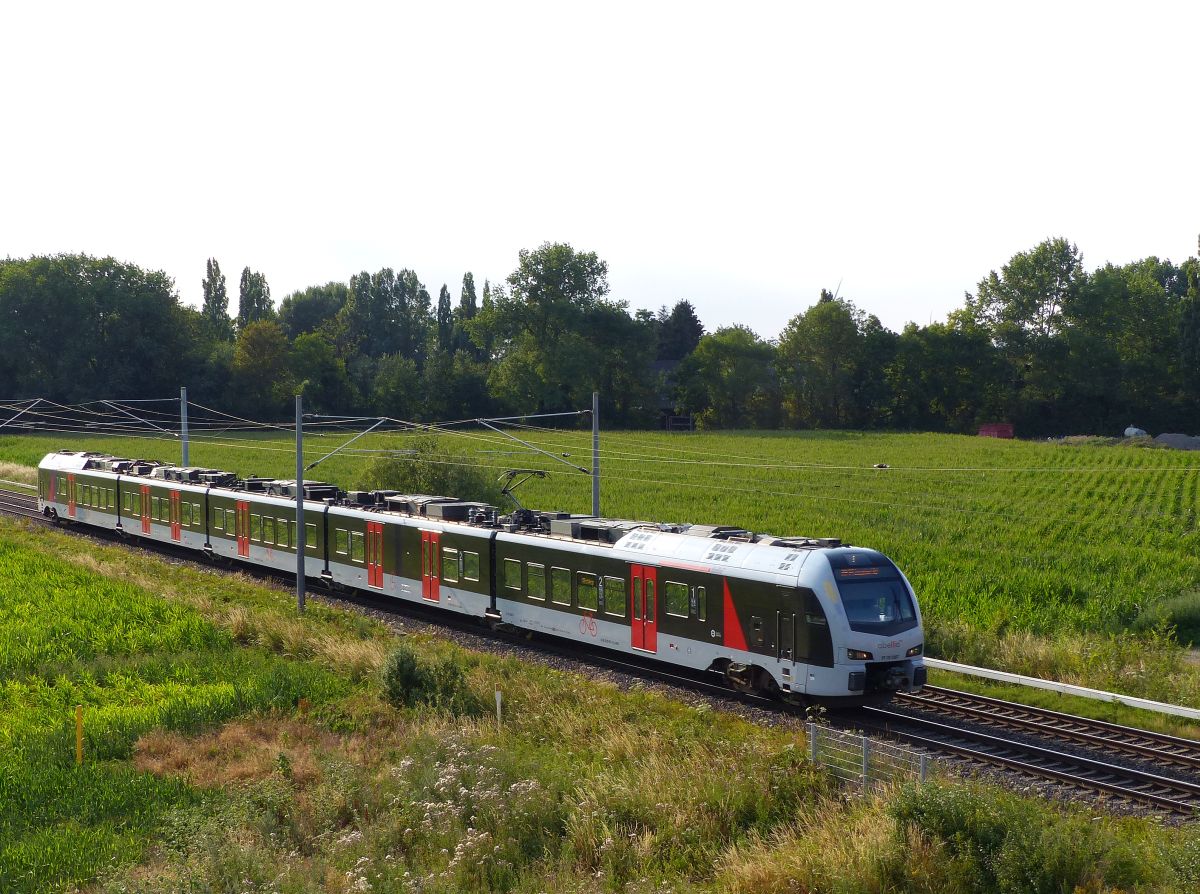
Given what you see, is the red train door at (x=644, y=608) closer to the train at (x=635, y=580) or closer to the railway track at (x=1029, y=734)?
the train at (x=635, y=580)

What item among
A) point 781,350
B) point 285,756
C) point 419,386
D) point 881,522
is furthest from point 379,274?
point 285,756

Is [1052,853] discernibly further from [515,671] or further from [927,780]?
[515,671]

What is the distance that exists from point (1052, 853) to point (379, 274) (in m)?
136

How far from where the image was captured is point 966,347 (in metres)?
102

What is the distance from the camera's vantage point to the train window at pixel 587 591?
878 inches

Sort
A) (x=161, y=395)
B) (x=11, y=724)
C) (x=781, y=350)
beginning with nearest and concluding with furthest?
1. (x=11, y=724)
2. (x=161, y=395)
3. (x=781, y=350)

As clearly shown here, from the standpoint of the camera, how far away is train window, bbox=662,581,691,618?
2009 cm

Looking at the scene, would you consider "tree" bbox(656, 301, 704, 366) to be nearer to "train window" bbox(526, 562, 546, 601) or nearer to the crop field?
the crop field

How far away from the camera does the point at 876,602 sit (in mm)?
18188

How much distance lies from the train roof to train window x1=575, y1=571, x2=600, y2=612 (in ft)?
2.50

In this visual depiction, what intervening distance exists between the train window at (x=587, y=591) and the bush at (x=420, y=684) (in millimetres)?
3487

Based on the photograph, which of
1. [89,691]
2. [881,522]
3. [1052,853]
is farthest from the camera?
[881,522]

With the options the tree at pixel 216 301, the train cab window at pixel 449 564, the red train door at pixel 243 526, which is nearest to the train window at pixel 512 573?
the train cab window at pixel 449 564

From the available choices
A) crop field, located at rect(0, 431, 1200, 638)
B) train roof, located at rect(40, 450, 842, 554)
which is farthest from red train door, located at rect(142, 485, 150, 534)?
crop field, located at rect(0, 431, 1200, 638)
